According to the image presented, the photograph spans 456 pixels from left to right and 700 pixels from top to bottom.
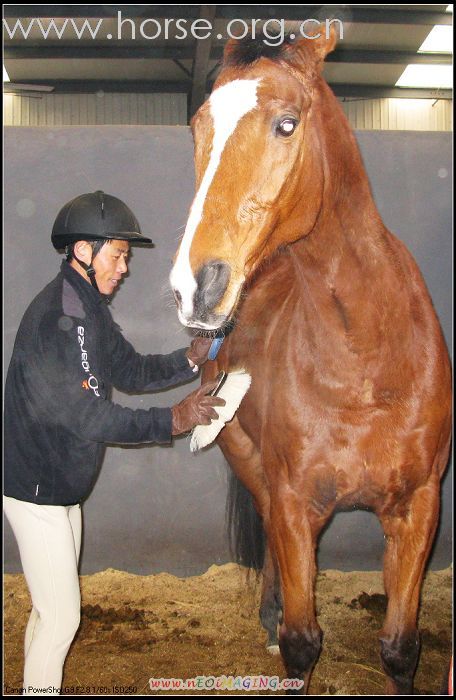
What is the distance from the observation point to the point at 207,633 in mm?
2994

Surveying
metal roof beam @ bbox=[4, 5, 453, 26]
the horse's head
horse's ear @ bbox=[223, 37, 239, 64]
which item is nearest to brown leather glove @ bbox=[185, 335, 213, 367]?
the horse's head

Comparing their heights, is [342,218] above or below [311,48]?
below

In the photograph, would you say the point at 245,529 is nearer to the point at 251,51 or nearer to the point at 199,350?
the point at 199,350

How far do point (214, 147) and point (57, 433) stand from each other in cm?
98

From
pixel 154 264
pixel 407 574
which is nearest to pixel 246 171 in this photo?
pixel 407 574

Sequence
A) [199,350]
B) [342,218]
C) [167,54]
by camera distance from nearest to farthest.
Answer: [342,218] → [199,350] → [167,54]

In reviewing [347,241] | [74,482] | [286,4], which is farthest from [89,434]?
[286,4]

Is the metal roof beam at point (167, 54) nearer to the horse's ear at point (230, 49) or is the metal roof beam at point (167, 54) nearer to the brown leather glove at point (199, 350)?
→ the brown leather glove at point (199, 350)

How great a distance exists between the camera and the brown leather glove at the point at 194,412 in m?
1.82

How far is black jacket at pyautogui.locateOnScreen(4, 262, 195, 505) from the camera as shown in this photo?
1795 millimetres

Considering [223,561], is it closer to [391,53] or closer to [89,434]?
[89,434]

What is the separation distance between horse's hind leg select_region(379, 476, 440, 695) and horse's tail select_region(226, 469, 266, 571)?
1.23 meters

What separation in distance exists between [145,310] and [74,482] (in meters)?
1.84

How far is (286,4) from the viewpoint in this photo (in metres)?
4.29
